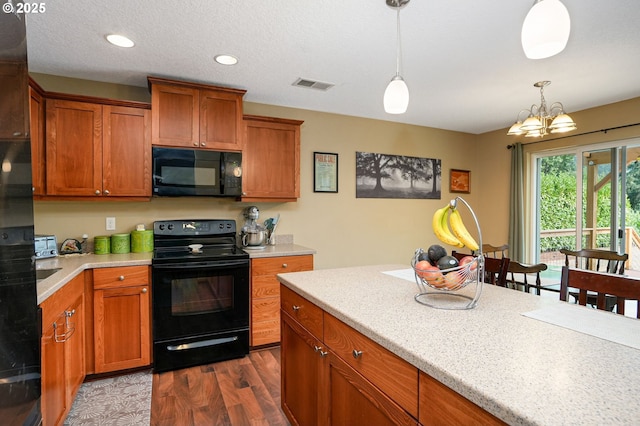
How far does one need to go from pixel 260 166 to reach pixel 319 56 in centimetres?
122

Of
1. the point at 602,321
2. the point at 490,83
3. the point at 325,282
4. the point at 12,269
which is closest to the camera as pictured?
the point at 12,269

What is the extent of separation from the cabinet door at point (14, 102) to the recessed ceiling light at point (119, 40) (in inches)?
61.2

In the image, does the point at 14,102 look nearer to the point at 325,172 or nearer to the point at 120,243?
the point at 120,243

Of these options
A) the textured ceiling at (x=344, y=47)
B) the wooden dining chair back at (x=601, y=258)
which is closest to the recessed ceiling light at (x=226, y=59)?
the textured ceiling at (x=344, y=47)

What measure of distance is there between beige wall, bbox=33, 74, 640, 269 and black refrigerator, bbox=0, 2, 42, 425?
2.36 metres

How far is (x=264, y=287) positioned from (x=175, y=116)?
166cm

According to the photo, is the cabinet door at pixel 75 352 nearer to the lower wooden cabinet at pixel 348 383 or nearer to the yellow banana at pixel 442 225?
the lower wooden cabinet at pixel 348 383

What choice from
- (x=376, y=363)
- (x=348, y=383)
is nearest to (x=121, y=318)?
(x=348, y=383)

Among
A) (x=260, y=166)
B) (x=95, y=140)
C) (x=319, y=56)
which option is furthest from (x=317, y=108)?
(x=95, y=140)

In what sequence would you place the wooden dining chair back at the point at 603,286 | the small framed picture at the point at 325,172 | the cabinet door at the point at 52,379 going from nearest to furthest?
the wooden dining chair back at the point at 603,286, the cabinet door at the point at 52,379, the small framed picture at the point at 325,172

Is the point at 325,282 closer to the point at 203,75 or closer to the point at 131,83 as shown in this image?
the point at 203,75

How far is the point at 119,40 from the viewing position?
86.7 inches

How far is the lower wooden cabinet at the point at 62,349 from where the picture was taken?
163 centimetres

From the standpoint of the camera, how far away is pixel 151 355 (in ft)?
8.69
